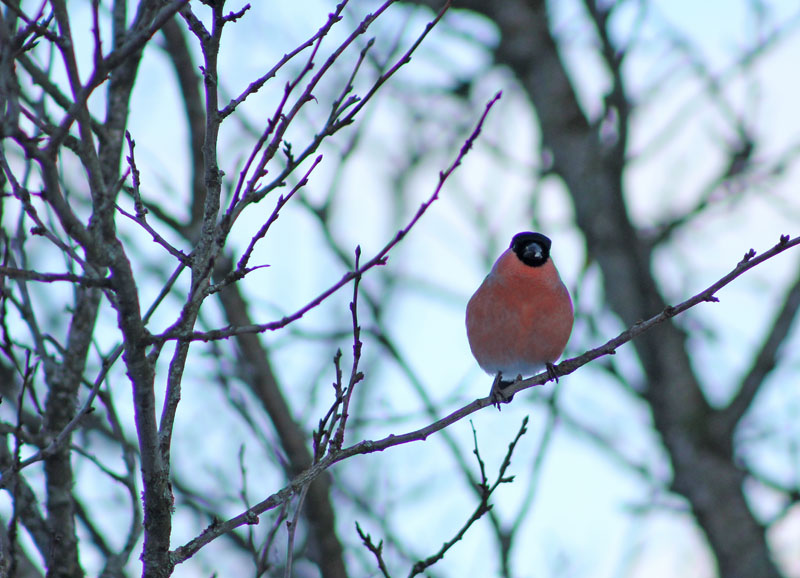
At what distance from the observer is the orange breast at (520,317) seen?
5.02 meters

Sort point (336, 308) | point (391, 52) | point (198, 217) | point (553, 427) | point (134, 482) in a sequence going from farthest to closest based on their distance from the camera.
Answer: point (336, 308) → point (391, 52) → point (198, 217) → point (553, 427) → point (134, 482)

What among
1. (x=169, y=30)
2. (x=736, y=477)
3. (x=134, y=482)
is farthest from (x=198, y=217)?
(x=736, y=477)

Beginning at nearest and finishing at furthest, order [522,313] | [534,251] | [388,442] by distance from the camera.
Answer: [388,442] → [522,313] → [534,251]

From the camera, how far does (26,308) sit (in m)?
3.54

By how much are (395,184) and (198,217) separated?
652 cm

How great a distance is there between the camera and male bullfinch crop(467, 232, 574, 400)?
5.02m

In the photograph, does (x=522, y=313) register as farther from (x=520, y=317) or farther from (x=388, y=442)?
(x=388, y=442)

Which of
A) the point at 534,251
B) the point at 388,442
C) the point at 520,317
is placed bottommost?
the point at 388,442

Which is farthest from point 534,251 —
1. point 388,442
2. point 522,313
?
point 388,442

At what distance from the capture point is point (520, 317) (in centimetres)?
502

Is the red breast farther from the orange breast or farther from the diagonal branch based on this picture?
the diagonal branch

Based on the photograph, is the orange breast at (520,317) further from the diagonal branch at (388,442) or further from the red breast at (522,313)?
the diagonal branch at (388,442)

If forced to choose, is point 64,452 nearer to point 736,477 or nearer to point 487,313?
point 487,313

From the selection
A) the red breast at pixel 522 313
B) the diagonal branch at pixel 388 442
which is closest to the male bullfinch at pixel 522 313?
the red breast at pixel 522 313
